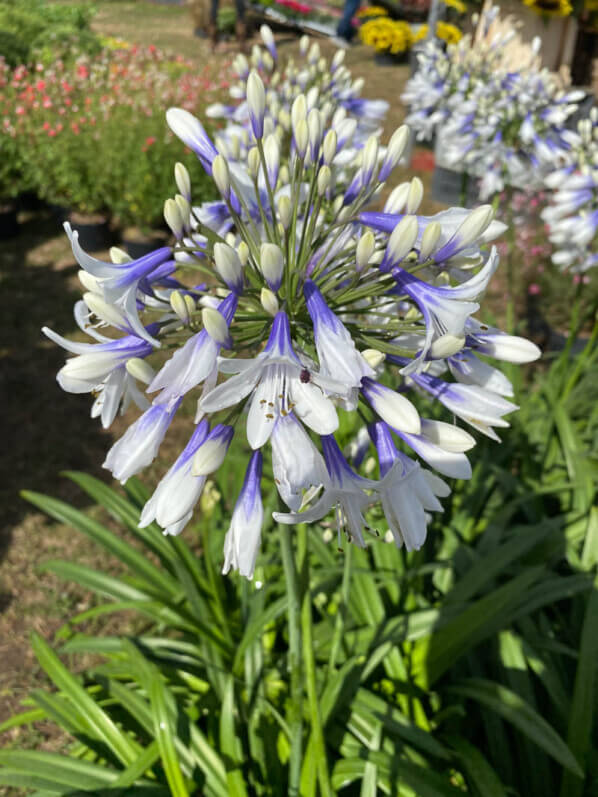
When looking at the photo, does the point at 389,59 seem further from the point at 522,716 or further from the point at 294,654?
the point at 294,654

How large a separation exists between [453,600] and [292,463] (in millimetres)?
1657

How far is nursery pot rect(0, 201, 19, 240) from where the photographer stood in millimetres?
7923

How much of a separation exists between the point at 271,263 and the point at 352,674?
1.79 m

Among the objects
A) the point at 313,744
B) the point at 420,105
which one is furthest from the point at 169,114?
the point at 420,105

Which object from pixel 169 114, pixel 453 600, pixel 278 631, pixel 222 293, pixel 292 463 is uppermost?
pixel 169 114

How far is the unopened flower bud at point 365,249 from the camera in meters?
1.31

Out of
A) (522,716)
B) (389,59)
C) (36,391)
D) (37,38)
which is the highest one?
(389,59)

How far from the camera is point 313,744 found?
193 centimetres

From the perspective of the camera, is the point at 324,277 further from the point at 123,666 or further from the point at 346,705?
the point at 123,666

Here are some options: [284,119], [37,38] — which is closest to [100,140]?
[284,119]

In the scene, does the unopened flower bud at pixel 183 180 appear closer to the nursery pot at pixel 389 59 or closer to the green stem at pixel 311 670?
the green stem at pixel 311 670

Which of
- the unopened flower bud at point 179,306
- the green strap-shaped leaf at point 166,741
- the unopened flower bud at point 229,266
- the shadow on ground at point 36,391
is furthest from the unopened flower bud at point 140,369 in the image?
the shadow on ground at point 36,391

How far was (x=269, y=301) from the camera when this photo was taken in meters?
1.27

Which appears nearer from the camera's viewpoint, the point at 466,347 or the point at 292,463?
the point at 292,463
